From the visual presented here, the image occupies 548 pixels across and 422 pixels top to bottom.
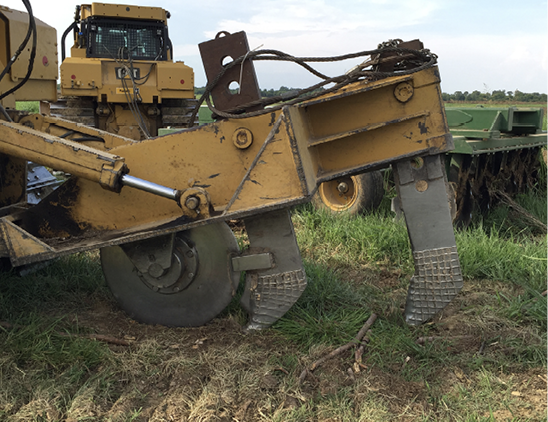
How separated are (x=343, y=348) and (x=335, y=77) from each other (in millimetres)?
1339

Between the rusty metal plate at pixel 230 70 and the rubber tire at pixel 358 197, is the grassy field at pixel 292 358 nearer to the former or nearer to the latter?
the rusty metal plate at pixel 230 70

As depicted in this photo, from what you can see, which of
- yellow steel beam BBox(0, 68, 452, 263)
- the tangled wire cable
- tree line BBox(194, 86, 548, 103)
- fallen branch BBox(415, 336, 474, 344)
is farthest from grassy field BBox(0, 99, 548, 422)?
tree line BBox(194, 86, 548, 103)

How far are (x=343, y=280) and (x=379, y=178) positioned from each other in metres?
1.93

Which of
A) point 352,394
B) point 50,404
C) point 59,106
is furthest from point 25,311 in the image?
point 59,106

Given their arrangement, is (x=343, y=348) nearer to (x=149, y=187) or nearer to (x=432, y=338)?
(x=432, y=338)

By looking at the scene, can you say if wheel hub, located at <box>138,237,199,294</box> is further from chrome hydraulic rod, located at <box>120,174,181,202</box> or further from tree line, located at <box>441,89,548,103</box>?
tree line, located at <box>441,89,548,103</box>

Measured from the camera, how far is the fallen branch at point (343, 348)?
8.36ft

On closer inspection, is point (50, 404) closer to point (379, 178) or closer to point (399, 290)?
point (399, 290)

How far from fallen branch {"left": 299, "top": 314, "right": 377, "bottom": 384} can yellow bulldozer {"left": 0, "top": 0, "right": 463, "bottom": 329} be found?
22 cm

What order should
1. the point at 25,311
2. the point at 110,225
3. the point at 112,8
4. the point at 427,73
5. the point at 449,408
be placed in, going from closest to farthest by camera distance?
1. the point at 449,408
2. the point at 427,73
3. the point at 110,225
4. the point at 25,311
5. the point at 112,8

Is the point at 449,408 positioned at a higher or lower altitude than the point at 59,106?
lower

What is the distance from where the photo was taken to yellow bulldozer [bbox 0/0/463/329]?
Answer: 2.67 meters

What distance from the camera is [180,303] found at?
309 cm

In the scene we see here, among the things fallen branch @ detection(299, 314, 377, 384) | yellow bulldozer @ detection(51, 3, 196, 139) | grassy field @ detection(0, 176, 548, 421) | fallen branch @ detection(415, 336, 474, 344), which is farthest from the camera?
yellow bulldozer @ detection(51, 3, 196, 139)
